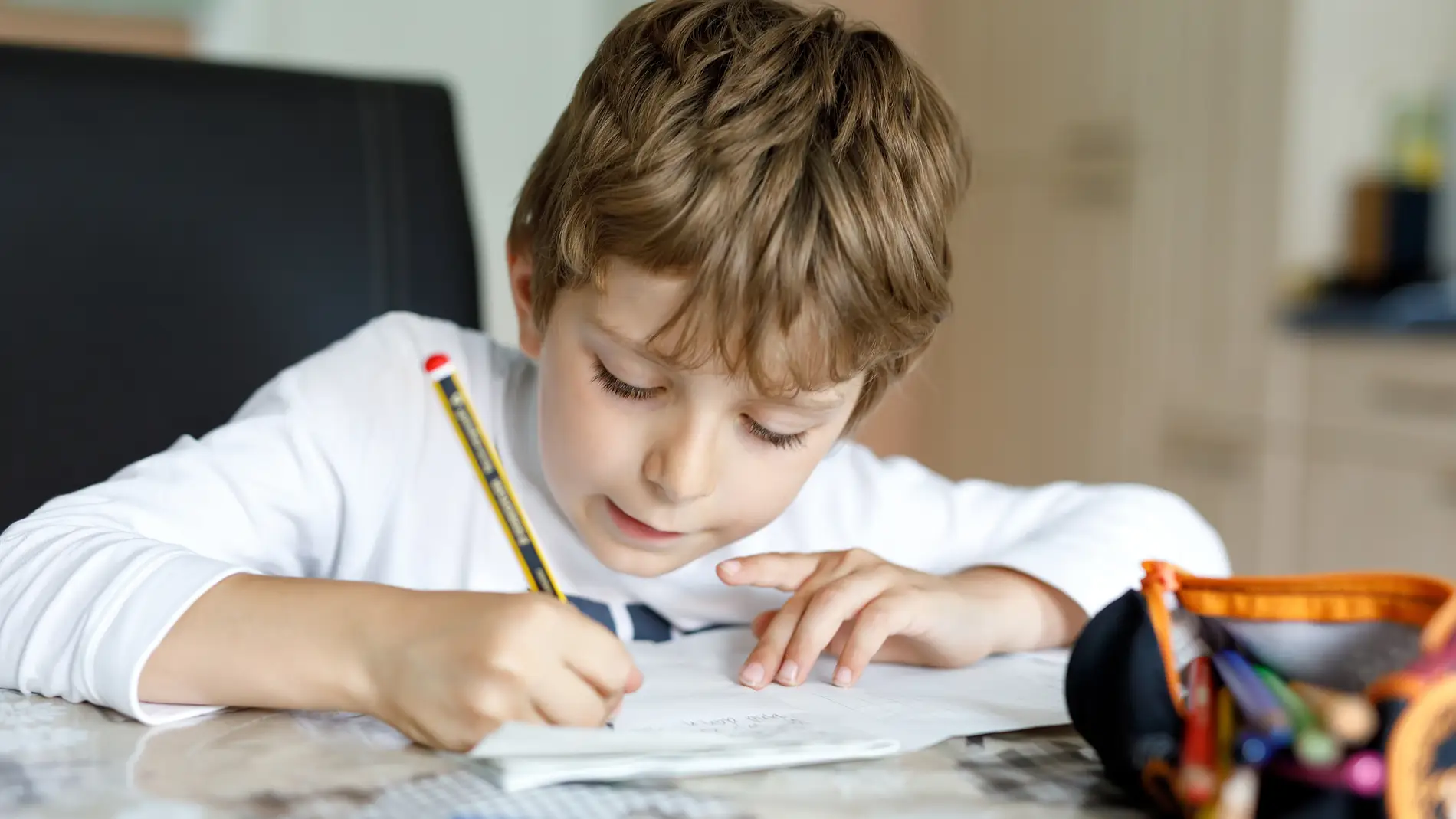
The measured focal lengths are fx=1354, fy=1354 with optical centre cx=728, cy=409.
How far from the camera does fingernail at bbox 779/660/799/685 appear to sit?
67cm

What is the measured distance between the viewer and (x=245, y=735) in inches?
21.5

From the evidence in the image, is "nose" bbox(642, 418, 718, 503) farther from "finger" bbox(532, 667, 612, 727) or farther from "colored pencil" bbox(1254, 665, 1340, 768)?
"colored pencil" bbox(1254, 665, 1340, 768)

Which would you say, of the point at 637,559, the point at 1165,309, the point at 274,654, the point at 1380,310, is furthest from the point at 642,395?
the point at 1165,309

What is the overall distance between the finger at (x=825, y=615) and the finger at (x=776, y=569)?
0.02m

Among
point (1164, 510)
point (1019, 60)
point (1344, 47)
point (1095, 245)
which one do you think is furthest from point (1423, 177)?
point (1164, 510)

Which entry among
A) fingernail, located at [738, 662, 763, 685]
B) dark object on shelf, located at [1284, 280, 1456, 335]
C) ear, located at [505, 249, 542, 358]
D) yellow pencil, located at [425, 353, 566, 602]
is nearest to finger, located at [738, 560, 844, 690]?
fingernail, located at [738, 662, 763, 685]

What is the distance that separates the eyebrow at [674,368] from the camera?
67 centimetres

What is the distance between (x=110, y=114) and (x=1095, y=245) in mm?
1986

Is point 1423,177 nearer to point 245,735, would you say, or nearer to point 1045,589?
point 1045,589

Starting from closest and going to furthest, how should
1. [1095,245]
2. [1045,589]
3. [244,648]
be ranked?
[244,648] < [1045,589] < [1095,245]

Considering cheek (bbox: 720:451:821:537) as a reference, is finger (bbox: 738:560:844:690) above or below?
below

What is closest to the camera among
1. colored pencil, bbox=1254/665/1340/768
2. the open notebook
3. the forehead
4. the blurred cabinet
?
colored pencil, bbox=1254/665/1340/768

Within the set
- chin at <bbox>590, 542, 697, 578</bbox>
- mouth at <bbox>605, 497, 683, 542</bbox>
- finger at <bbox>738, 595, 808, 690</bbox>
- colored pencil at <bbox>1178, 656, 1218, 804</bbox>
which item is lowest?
finger at <bbox>738, 595, 808, 690</bbox>

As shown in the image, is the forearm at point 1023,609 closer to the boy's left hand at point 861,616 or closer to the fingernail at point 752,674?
the boy's left hand at point 861,616
